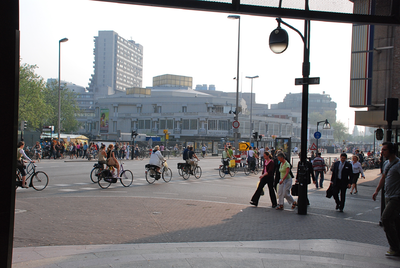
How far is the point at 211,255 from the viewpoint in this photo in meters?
5.69

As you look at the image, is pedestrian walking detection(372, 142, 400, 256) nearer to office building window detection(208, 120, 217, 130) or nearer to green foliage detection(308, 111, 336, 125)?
office building window detection(208, 120, 217, 130)

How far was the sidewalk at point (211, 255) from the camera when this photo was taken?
5223 mm

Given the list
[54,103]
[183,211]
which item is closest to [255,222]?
[183,211]

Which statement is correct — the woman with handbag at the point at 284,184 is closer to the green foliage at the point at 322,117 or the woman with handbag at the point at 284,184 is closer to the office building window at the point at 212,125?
the office building window at the point at 212,125

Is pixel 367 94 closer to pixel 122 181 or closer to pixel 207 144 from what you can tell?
pixel 122 181

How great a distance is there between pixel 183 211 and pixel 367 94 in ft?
56.6

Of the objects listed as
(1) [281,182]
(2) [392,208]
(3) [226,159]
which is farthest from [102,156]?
(2) [392,208]

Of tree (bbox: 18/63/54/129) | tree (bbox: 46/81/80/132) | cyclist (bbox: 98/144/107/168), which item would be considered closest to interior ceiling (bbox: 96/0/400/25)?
cyclist (bbox: 98/144/107/168)

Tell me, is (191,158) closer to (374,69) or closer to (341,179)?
(341,179)

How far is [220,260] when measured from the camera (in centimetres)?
544

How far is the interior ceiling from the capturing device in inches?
173

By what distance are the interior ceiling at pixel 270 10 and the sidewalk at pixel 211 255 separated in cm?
356

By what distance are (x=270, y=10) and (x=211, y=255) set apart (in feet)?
12.4

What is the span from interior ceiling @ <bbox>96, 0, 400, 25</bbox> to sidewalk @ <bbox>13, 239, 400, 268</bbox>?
3.56m
